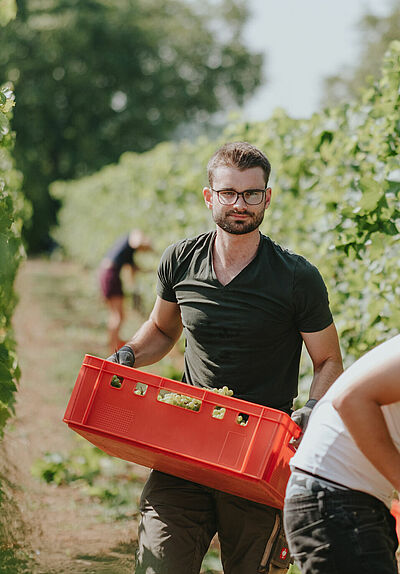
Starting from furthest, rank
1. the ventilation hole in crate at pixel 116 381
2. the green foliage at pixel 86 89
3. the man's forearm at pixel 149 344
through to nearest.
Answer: the green foliage at pixel 86 89, the man's forearm at pixel 149 344, the ventilation hole in crate at pixel 116 381

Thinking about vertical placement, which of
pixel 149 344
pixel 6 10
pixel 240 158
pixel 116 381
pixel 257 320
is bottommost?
pixel 116 381

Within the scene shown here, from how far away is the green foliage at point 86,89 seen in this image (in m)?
43.3

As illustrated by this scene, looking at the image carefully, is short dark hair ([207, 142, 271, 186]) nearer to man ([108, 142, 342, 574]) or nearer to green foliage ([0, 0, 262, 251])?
man ([108, 142, 342, 574])

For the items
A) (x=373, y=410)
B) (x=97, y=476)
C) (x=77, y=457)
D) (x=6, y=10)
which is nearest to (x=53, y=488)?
(x=97, y=476)

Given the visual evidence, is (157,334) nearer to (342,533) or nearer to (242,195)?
(242,195)

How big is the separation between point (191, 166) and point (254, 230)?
821 cm

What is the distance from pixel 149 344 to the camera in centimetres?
364

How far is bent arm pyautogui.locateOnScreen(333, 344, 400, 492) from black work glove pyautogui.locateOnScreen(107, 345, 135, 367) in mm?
1386

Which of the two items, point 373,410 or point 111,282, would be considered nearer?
point 373,410

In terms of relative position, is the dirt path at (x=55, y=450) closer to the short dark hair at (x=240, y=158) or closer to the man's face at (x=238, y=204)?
the man's face at (x=238, y=204)

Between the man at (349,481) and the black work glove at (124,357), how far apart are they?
45.6 inches

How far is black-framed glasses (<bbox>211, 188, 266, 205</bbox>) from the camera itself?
3.14 m

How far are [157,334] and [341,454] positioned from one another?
5.08 feet

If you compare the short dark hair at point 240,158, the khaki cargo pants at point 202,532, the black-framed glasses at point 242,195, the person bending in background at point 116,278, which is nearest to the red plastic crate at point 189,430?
the khaki cargo pants at point 202,532
